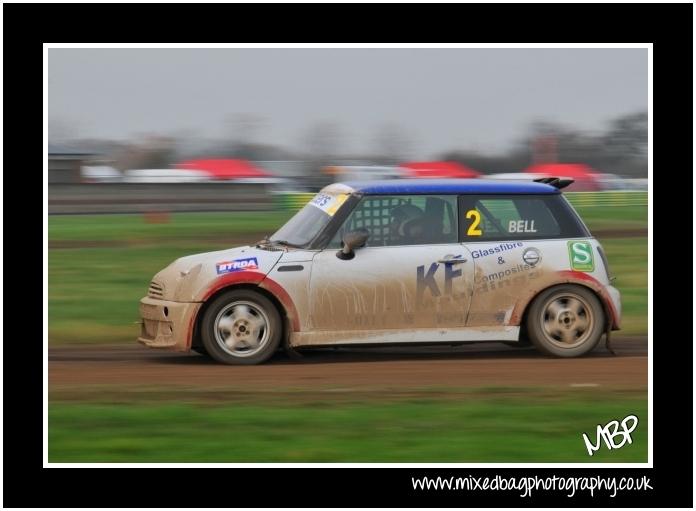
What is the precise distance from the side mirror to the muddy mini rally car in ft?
0.04

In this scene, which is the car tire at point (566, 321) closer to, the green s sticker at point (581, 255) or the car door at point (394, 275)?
the green s sticker at point (581, 255)

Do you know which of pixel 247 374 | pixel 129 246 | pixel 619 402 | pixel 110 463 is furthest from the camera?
pixel 129 246

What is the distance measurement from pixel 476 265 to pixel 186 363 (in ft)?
9.37

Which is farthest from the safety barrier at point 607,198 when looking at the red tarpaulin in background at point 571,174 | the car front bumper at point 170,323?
the car front bumper at point 170,323

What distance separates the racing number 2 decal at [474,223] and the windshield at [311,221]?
3.89ft

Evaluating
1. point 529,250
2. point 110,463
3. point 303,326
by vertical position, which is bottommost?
point 110,463

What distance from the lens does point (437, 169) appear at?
39.6 meters

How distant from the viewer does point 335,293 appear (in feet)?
33.1

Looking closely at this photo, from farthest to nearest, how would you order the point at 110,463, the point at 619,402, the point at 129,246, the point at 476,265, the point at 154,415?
the point at 129,246 → the point at 476,265 → the point at 619,402 → the point at 154,415 → the point at 110,463

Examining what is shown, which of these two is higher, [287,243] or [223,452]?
[287,243]

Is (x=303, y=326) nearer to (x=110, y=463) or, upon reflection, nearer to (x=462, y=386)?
(x=462, y=386)

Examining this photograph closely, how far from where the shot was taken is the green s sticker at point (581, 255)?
10.5m

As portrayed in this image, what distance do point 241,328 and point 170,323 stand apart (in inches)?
25.2

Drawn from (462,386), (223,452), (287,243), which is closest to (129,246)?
(287,243)
